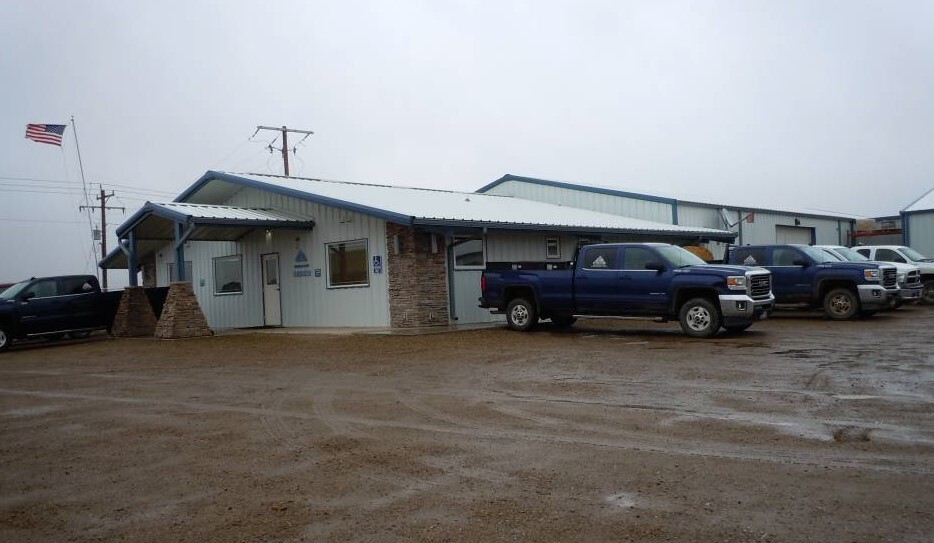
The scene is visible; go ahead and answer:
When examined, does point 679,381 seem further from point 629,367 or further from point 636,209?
point 636,209

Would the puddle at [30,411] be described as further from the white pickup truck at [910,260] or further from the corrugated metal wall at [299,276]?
the white pickup truck at [910,260]

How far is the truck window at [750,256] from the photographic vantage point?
19703 mm

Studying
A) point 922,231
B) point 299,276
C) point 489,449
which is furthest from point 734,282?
point 922,231

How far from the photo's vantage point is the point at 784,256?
19.2 metres

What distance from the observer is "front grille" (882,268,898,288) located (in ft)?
60.4

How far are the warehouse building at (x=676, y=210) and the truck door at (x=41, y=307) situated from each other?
18509 millimetres

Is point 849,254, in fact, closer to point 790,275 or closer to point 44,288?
point 790,275

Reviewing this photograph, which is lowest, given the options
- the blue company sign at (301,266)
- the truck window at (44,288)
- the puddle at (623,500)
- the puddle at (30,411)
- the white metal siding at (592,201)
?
the puddle at (623,500)

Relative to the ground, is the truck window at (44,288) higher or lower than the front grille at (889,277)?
higher

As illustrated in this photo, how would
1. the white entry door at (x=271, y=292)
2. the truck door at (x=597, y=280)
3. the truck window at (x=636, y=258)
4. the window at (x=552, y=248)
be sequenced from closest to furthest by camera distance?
the truck window at (x=636, y=258)
the truck door at (x=597, y=280)
the white entry door at (x=271, y=292)
the window at (x=552, y=248)

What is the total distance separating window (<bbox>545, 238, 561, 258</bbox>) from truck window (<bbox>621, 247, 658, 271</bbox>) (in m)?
6.78

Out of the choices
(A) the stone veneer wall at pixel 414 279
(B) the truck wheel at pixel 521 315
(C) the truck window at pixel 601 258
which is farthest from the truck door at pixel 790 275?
(A) the stone veneer wall at pixel 414 279

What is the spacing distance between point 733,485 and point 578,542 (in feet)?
5.00

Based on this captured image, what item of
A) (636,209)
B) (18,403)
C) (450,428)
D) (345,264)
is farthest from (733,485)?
(636,209)
